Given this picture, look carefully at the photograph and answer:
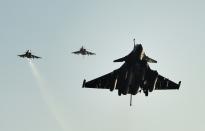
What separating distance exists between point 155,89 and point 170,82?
2.90 meters

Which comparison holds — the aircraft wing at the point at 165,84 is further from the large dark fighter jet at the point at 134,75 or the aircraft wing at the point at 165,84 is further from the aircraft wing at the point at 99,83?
the aircraft wing at the point at 99,83

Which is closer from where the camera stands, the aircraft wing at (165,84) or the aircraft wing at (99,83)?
the aircraft wing at (99,83)

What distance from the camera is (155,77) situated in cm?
7112

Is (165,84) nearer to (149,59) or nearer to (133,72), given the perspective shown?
(149,59)

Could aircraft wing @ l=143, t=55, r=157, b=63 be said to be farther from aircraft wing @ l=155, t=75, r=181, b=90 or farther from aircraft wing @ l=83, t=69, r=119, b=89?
aircraft wing @ l=83, t=69, r=119, b=89

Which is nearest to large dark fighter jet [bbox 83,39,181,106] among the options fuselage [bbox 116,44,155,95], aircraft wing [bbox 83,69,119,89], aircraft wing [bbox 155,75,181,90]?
fuselage [bbox 116,44,155,95]

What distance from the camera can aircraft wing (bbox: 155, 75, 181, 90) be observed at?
7938 centimetres

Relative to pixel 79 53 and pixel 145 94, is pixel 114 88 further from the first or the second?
pixel 79 53

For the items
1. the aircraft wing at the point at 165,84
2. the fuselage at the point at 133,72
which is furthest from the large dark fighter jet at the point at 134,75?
the aircraft wing at the point at 165,84

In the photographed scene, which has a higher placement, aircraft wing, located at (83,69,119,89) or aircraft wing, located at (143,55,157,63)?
aircraft wing, located at (143,55,157,63)

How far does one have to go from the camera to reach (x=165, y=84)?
80.1 meters

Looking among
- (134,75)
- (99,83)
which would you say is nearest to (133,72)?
(134,75)

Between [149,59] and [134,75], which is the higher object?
[149,59]

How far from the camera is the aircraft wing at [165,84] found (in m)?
79.4
